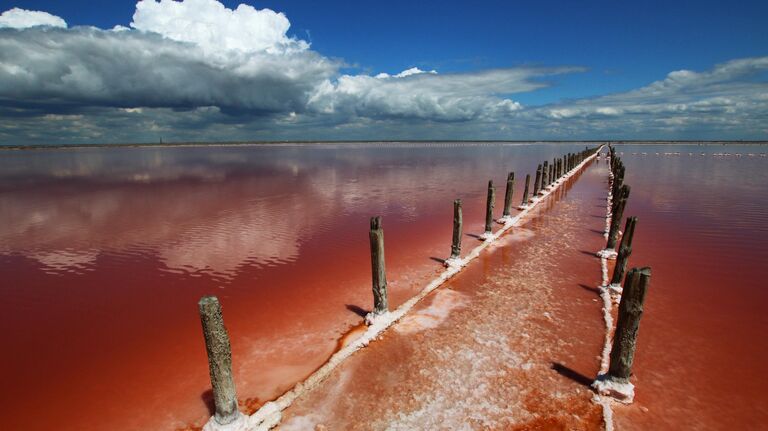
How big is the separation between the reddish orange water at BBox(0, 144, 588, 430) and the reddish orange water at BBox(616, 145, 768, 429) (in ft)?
16.7

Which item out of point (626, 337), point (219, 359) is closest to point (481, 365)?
point (626, 337)

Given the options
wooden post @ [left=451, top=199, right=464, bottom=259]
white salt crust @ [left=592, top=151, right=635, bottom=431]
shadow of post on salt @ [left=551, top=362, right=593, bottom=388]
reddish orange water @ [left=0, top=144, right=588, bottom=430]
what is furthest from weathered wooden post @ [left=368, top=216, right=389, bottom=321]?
white salt crust @ [left=592, top=151, right=635, bottom=431]

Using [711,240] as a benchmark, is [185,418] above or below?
below

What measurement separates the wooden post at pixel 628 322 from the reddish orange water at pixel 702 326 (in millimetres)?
552

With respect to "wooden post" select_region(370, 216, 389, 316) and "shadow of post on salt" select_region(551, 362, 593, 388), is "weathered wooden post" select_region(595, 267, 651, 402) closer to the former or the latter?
"shadow of post on salt" select_region(551, 362, 593, 388)

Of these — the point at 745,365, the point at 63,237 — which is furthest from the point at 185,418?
the point at 63,237

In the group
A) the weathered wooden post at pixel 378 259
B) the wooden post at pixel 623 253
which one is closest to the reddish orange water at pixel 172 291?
the weathered wooden post at pixel 378 259

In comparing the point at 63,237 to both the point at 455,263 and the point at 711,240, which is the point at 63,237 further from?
the point at 711,240

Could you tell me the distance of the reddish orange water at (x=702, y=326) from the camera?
5.52 m

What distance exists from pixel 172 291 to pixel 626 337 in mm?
9907

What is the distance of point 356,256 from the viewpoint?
12.4 metres

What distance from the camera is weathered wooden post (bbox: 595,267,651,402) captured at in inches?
211

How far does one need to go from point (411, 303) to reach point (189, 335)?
4.69 meters

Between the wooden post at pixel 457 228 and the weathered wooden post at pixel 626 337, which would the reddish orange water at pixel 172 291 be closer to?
the wooden post at pixel 457 228
